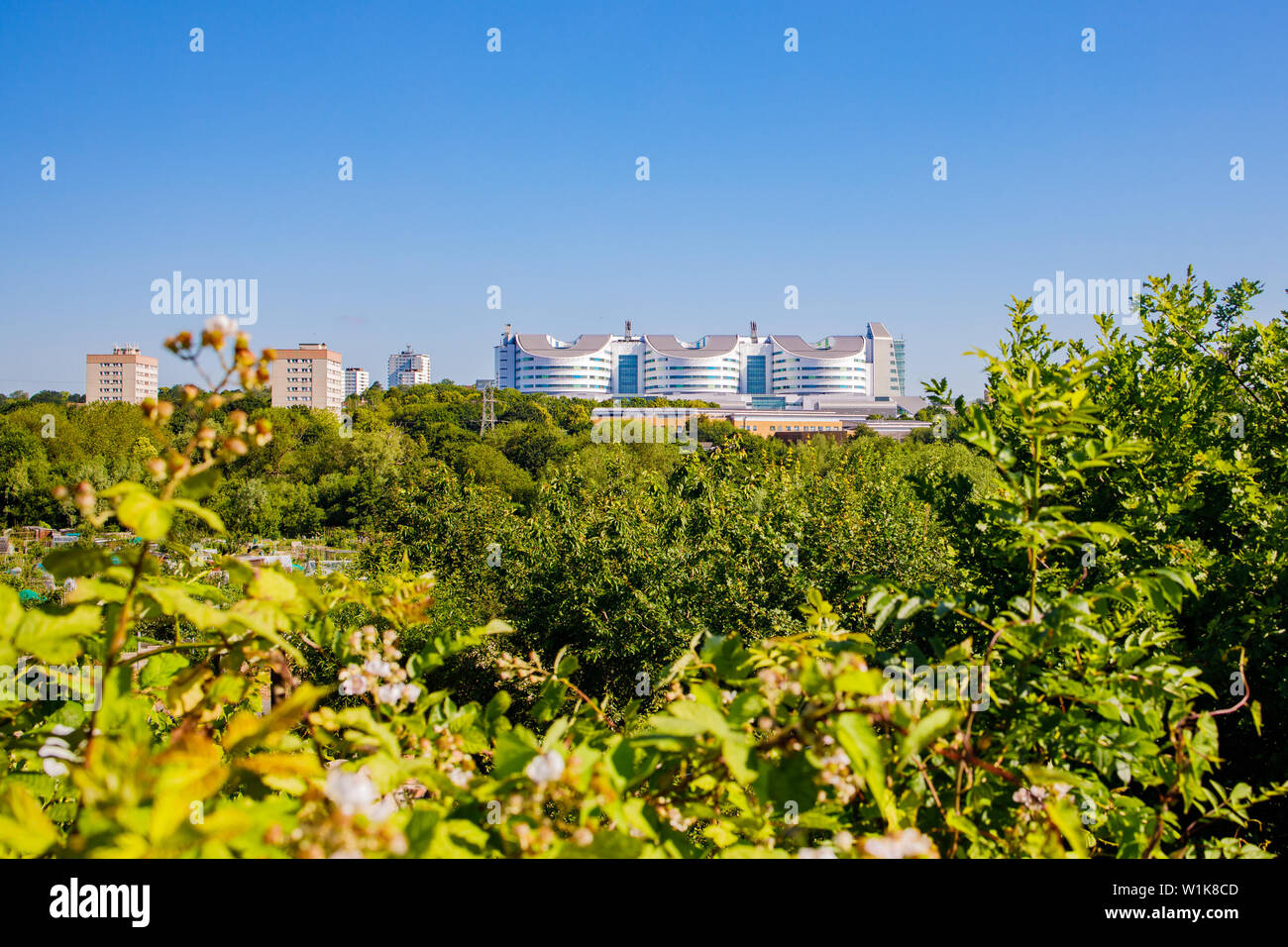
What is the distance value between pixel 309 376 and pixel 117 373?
21761 millimetres

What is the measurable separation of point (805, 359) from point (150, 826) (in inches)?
6351

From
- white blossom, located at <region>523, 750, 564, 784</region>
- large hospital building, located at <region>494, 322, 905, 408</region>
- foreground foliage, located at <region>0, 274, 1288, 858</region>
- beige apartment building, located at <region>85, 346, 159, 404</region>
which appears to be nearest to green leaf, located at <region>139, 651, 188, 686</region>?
foreground foliage, located at <region>0, 274, 1288, 858</region>

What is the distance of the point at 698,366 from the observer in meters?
158

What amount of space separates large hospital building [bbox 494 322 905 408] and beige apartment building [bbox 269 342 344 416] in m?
56.5

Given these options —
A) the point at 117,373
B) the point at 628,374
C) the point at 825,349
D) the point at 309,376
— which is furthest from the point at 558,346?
the point at 117,373

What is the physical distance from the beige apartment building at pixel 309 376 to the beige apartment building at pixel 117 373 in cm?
1502

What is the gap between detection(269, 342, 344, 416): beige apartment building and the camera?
9600 centimetres

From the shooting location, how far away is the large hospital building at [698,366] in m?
157

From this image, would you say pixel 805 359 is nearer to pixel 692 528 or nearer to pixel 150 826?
pixel 692 528

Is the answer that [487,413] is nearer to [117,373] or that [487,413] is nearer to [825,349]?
[117,373]

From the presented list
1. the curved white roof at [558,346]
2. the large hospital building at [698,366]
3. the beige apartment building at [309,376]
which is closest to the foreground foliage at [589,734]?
the beige apartment building at [309,376]
